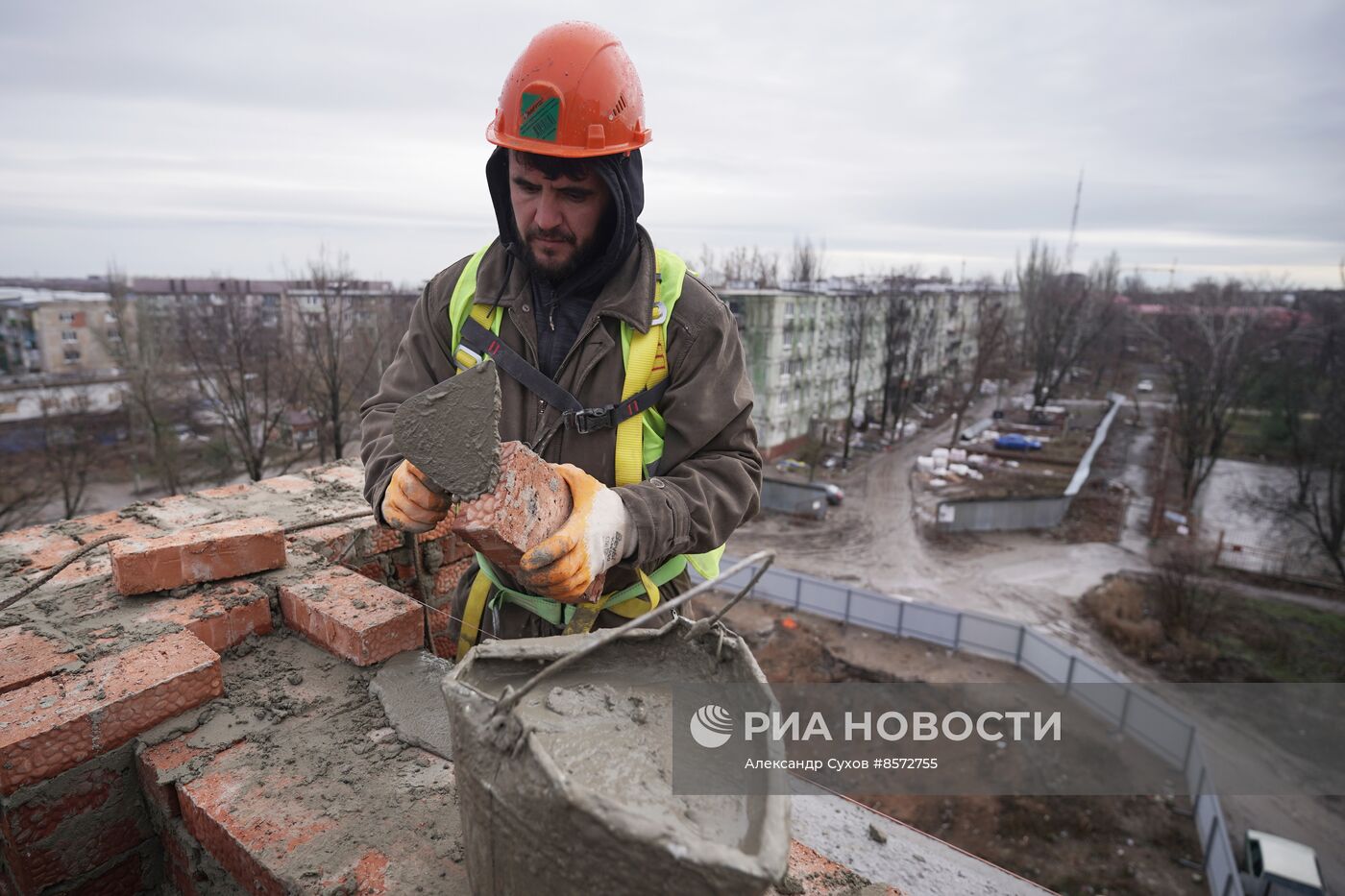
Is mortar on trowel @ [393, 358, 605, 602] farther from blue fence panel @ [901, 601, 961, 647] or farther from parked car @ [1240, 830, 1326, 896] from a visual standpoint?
blue fence panel @ [901, 601, 961, 647]

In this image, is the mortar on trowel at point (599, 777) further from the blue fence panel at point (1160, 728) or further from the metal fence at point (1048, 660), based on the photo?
the blue fence panel at point (1160, 728)

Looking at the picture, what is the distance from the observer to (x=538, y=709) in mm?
1472

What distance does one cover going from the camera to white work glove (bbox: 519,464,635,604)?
1709 mm

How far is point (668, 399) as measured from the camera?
7.03ft

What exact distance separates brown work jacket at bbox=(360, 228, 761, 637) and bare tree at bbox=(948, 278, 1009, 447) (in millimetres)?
31286

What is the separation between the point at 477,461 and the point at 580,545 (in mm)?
319

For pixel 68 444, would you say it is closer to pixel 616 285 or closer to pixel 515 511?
pixel 616 285

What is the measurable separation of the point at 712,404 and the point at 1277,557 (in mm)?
22699

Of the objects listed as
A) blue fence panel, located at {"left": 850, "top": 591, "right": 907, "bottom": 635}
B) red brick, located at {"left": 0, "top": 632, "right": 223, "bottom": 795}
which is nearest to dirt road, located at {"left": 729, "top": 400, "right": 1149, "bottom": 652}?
blue fence panel, located at {"left": 850, "top": 591, "right": 907, "bottom": 635}

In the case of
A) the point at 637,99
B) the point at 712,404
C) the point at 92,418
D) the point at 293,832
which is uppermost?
the point at 637,99

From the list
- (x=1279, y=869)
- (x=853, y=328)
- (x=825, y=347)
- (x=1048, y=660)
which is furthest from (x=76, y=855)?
(x=853, y=328)

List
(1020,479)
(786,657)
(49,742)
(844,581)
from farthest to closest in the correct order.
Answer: (1020,479) → (844,581) → (786,657) → (49,742)


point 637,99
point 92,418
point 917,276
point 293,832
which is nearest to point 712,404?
point 637,99

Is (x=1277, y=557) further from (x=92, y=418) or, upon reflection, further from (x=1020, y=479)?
(x=92, y=418)
